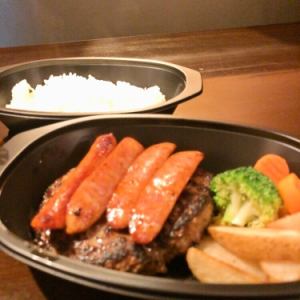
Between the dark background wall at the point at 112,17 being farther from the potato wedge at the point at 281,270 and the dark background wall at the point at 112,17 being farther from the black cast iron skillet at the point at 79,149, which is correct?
the potato wedge at the point at 281,270

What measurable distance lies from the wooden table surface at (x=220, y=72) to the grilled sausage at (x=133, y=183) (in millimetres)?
156

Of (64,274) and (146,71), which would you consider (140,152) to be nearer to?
(64,274)

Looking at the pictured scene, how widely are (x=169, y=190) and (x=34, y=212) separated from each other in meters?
0.33

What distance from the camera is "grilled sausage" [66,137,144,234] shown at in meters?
0.96

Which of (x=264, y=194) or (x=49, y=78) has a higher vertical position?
(x=49, y=78)

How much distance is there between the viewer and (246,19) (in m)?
3.26

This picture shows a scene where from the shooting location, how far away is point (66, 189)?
104 cm

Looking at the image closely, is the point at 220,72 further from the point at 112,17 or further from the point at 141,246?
the point at 141,246

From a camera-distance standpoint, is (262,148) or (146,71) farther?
(146,71)

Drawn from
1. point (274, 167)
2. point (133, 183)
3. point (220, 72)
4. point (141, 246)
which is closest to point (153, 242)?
point (141, 246)

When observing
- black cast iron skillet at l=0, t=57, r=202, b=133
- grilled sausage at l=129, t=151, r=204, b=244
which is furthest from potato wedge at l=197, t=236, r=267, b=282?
black cast iron skillet at l=0, t=57, r=202, b=133

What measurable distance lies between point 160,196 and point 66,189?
0.21m

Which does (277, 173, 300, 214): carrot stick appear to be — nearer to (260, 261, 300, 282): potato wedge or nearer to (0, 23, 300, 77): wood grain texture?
(260, 261, 300, 282): potato wedge

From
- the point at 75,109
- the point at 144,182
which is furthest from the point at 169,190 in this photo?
the point at 75,109
